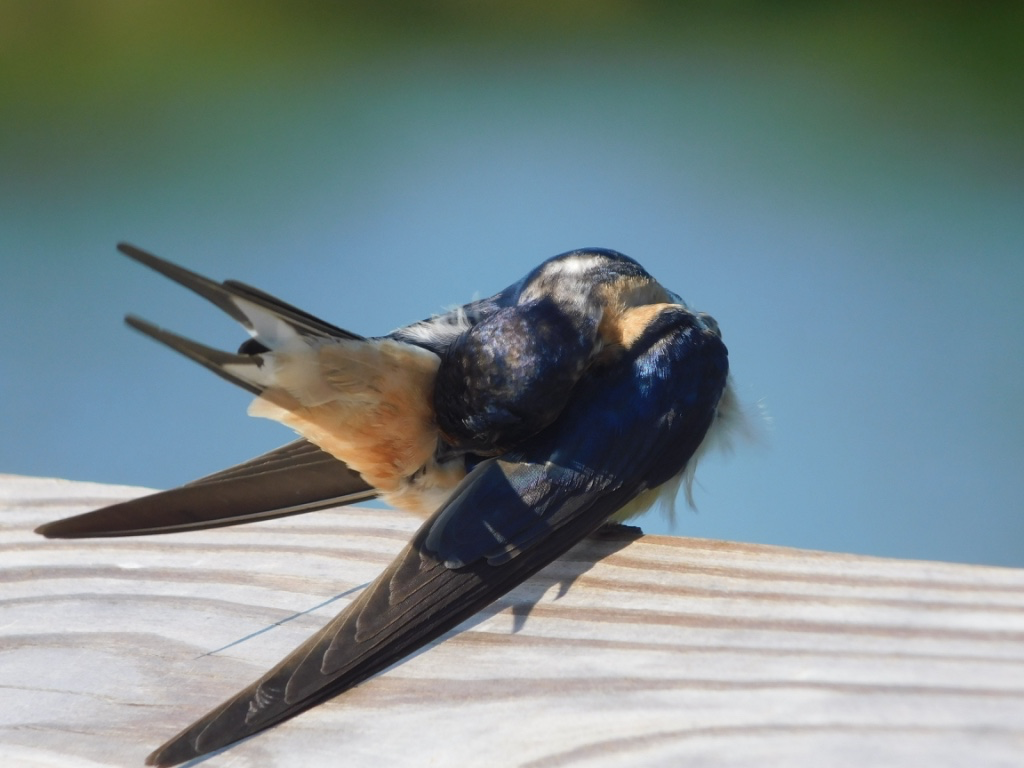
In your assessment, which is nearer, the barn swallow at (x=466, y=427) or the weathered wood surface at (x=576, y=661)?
the weathered wood surface at (x=576, y=661)

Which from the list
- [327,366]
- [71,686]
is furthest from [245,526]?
[71,686]

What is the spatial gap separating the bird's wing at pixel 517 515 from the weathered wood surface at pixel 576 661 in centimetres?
2

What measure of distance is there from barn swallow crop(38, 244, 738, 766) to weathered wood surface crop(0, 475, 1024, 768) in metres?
0.04

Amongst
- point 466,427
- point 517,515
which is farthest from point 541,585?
point 466,427

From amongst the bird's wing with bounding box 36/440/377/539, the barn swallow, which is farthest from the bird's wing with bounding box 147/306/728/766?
the bird's wing with bounding box 36/440/377/539

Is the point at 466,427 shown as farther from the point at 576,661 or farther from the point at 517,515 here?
the point at 576,661

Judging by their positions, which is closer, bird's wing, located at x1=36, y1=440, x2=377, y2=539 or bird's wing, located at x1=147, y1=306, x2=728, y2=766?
bird's wing, located at x1=147, y1=306, x2=728, y2=766

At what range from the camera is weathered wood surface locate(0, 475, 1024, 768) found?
25.9 inches

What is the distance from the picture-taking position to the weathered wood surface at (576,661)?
658 millimetres

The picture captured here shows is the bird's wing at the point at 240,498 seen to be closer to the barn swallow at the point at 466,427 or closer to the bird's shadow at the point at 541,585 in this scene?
the barn swallow at the point at 466,427

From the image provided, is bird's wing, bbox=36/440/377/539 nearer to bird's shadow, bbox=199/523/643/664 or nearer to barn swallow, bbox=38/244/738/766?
barn swallow, bbox=38/244/738/766

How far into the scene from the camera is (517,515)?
1.06 meters

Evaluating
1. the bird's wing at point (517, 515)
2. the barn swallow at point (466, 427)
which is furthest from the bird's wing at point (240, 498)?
the bird's wing at point (517, 515)

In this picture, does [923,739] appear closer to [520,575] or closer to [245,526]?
[520,575]
